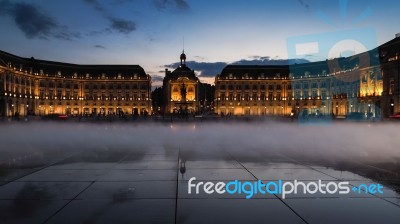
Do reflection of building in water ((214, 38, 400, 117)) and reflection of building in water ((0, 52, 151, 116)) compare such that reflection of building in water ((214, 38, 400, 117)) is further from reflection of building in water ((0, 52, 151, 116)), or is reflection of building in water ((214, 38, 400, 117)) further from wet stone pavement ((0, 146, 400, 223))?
wet stone pavement ((0, 146, 400, 223))

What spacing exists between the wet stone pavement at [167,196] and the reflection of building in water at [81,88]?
117 meters

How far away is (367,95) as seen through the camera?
348 ft

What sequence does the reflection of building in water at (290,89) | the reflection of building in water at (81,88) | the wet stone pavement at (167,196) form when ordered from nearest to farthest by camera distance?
the wet stone pavement at (167,196) → the reflection of building in water at (290,89) → the reflection of building in water at (81,88)

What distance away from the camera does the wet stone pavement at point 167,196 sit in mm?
6625

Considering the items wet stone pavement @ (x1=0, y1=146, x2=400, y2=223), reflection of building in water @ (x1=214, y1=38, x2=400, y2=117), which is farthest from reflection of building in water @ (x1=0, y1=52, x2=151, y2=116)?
wet stone pavement @ (x1=0, y1=146, x2=400, y2=223)

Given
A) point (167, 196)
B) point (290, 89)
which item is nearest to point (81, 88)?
point (290, 89)

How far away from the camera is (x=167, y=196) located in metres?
8.06

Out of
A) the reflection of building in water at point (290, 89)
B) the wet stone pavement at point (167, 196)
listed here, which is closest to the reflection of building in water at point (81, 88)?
the reflection of building in water at point (290, 89)

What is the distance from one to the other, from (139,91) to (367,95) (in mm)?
81189

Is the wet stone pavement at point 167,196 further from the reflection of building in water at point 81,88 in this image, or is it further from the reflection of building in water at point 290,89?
the reflection of building in water at point 81,88

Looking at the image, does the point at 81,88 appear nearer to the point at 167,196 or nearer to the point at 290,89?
the point at 290,89

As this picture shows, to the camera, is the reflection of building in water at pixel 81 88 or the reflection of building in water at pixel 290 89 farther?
the reflection of building in water at pixel 81 88

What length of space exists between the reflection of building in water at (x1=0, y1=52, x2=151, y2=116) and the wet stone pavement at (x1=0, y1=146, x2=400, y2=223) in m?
117

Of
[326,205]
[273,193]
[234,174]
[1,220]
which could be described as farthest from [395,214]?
[1,220]
